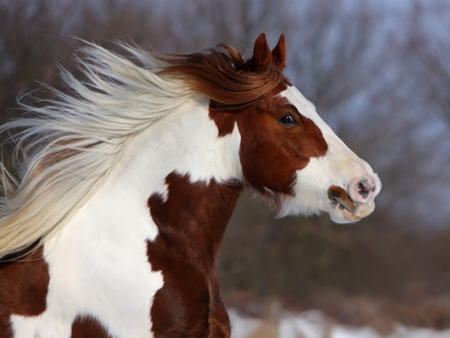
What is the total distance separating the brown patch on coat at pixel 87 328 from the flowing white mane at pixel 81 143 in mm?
215

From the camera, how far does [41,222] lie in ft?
3.32

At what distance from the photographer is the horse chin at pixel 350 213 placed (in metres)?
1.07

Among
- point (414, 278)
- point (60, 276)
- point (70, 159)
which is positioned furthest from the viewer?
point (414, 278)

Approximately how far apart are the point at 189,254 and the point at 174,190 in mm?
168

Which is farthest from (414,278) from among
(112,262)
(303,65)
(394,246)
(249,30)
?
(112,262)

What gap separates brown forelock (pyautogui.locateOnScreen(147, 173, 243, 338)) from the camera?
3.17 ft

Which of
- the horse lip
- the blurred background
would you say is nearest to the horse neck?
the horse lip

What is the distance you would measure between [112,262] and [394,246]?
323 cm

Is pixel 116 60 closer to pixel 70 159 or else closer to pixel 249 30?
pixel 70 159

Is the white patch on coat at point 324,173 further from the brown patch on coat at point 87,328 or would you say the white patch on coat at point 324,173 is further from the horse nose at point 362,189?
the brown patch on coat at point 87,328

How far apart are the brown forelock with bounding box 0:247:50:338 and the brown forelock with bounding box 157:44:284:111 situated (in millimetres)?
576

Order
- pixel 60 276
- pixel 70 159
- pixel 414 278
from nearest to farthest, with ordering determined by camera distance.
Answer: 1. pixel 60 276
2. pixel 70 159
3. pixel 414 278

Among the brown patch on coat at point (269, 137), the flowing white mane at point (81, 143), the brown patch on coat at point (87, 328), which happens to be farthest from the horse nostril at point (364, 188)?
the brown patch on coat at point (87, 328)

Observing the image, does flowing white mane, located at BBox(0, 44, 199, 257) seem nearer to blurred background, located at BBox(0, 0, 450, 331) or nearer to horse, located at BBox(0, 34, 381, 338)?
horse, located at BBox(0, 34, 381, 338)
